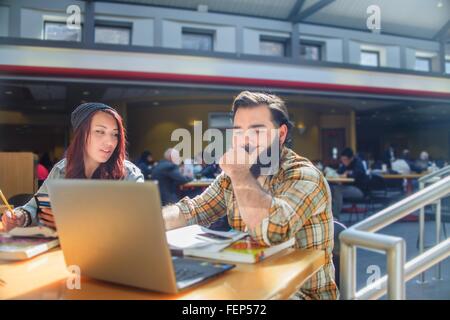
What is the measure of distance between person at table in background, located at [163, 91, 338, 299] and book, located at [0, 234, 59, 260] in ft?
1.29

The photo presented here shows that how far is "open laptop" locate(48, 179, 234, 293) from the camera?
67cm

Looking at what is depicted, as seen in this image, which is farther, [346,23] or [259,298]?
[346,23]

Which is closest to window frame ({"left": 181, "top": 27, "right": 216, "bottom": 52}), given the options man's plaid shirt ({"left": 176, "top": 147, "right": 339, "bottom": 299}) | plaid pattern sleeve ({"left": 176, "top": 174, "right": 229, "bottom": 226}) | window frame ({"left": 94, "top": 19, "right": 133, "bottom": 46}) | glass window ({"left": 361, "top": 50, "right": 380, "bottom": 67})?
window frame ({"left": 94, "top": 19, "right": 133, "bottom": 46})

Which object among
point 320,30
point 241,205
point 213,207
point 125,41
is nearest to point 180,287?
point 241,205

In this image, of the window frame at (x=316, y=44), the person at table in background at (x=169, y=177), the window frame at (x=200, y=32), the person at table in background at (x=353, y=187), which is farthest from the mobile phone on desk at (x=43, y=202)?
the window frame at (x=316, y=44)

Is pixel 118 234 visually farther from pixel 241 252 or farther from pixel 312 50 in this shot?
pixel 312 50

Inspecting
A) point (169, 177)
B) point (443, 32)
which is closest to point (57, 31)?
point (169, 177)

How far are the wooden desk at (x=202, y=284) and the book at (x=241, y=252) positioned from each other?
0.07 feet

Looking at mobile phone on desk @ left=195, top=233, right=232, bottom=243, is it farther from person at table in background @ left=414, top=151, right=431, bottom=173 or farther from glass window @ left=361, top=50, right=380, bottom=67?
glass window @ left=361, top=50, right=380, bottom=67

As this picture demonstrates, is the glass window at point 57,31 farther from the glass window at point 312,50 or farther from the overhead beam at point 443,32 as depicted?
the overhead beam at point 443,32

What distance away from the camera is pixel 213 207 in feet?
4.73

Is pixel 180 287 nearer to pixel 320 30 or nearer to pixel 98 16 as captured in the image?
pixel 98 16

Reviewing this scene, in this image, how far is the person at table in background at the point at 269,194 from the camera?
999 millimetres

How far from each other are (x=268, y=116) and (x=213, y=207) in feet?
1.38
